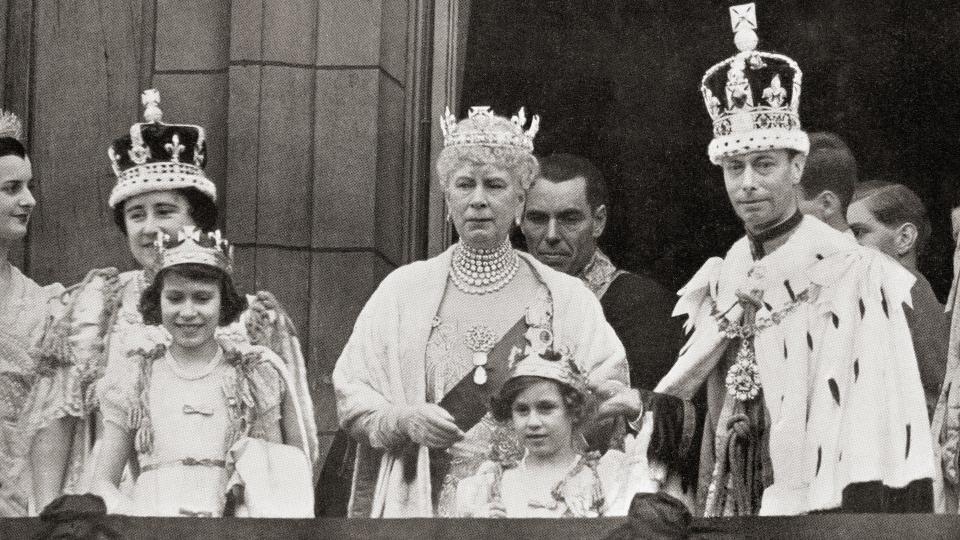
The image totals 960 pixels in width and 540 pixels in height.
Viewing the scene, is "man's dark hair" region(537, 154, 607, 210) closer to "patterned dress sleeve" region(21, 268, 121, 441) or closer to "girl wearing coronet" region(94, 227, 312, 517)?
"girl wearing coronet" region(94, 227, 312, 517)

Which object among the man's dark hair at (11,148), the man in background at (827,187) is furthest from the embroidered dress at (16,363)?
the man in background at (827,187)

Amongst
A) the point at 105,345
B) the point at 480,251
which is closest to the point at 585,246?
the point at 480,251

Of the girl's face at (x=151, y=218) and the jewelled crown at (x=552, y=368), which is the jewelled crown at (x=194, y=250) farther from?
the jewelled crown at (x=552, y=368)

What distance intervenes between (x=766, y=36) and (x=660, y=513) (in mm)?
4724

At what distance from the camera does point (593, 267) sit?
13.1m

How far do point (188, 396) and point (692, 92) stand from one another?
383cm

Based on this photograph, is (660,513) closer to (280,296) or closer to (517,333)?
(517,333)

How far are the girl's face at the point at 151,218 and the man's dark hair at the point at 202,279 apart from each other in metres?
0.36

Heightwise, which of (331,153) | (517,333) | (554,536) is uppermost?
(331,153)

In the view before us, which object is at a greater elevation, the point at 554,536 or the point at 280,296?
the point at 280,296

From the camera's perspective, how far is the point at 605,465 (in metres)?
11.8

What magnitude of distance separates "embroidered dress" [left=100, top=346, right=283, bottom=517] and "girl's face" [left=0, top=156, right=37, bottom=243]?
91 cm

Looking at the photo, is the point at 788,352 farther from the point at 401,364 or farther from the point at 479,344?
the point at 401,364

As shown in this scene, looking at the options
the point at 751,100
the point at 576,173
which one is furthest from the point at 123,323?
the point at 751,100
